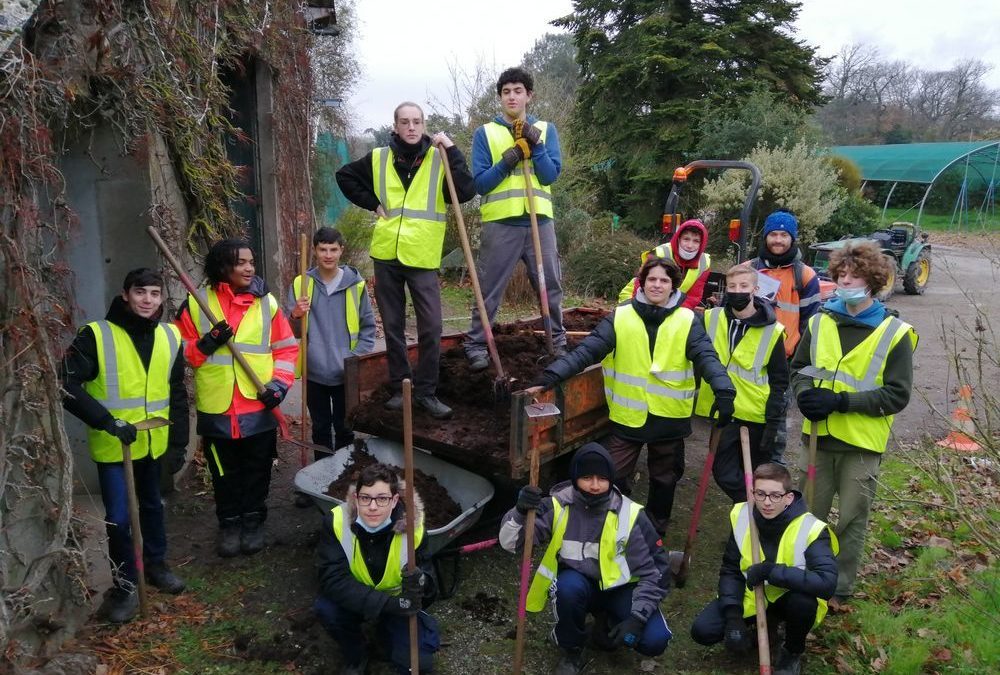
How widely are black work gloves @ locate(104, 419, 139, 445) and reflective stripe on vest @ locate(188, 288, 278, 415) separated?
65cm

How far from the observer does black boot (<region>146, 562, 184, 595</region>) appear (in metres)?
4.13

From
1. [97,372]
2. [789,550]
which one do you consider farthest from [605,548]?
[97,372]

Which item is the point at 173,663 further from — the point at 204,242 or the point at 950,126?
the point at 950,126

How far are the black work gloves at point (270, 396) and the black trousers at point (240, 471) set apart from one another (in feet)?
0.73

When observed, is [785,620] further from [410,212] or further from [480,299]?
[410,212]

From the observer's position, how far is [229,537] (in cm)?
458

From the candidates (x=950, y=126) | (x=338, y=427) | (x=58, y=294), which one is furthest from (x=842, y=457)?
(x=950, y=126)

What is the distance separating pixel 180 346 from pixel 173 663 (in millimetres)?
1611

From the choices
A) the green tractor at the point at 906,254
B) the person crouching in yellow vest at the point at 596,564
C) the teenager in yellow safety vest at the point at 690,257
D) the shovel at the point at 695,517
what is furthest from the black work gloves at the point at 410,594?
the green tractor at the point at 906,254

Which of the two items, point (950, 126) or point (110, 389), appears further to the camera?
point (950, 126)

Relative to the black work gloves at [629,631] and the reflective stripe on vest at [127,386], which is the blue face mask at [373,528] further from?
the reflective stripe on vest at [127,386]

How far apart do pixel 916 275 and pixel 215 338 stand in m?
14.9

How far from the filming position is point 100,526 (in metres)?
4.71

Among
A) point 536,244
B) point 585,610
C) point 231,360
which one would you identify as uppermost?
point 536,244
